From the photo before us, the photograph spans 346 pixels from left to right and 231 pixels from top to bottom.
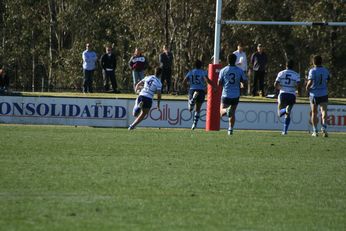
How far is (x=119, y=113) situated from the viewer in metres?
31.0

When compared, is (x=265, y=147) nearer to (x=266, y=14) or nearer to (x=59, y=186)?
(x=59, y=186)

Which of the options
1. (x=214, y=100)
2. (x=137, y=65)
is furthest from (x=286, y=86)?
(x=137, y=65)

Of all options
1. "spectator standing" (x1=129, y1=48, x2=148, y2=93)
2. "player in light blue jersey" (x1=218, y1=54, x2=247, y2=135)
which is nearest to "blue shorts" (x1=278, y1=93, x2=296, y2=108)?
"player in light blue jersey" (x1=218, y1=54, x2=247, y2=135)

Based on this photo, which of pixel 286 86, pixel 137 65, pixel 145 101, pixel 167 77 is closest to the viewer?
pixel 286 86

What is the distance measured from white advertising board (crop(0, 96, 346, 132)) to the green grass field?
10909 mm

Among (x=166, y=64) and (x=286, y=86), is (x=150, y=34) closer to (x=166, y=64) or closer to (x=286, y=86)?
(x=166, y=64)

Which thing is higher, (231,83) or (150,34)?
(150,34)

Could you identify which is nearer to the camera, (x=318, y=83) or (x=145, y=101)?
A: (x=318, y=83)

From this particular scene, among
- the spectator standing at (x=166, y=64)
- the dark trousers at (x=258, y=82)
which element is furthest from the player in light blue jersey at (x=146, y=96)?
the dark trousers at (x=258, y=82)

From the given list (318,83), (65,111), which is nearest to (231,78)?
(318,83)

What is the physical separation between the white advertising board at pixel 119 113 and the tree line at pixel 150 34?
36.4ft

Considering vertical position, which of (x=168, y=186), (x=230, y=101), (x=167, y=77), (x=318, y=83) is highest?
(x=318, y=83)

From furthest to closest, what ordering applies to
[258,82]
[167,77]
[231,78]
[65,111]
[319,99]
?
[258,82]
[167,77]
[65,111]
[319,99]
[231,78]

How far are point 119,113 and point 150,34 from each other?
51.9 ft
